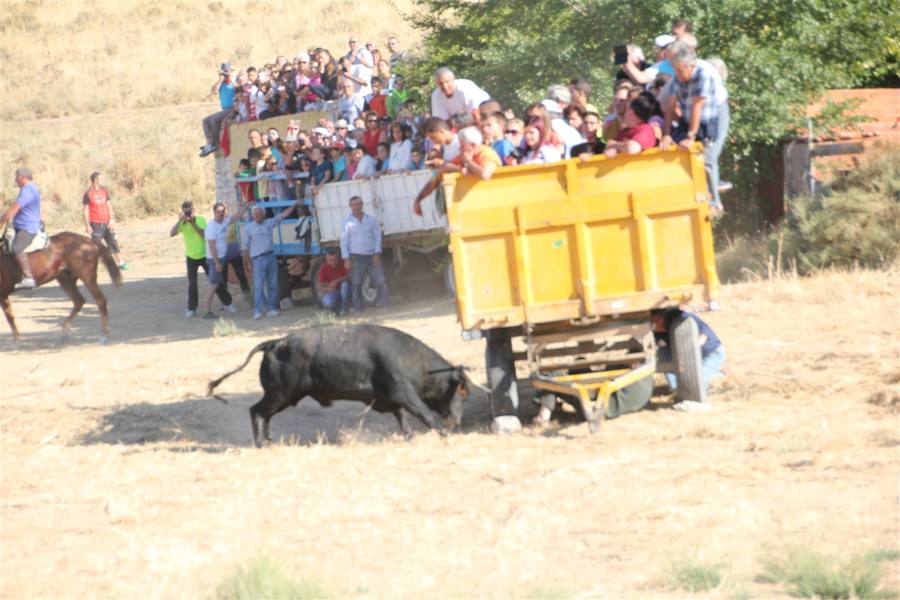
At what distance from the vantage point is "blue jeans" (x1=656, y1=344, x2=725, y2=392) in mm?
10609

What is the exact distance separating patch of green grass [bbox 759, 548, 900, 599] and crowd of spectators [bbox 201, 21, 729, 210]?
4.15m

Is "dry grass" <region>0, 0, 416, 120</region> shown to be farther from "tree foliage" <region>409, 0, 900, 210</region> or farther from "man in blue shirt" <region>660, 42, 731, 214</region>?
"man in blue shirt" <region>660, 42, 731, 214</region>

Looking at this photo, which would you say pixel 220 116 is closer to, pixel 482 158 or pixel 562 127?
pixel 562 127

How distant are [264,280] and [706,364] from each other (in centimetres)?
1070

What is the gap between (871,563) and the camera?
614cm

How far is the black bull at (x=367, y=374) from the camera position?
1036cm

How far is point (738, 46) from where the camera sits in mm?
16500

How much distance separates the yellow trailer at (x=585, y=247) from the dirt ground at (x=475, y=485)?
2.90 feet

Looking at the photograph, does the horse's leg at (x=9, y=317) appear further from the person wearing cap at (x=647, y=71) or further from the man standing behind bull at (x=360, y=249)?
the person wearing cap at (x=647, y=71)

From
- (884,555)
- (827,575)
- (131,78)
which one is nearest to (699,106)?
(884,555)

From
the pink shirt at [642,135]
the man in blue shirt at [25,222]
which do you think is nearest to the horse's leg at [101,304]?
the man in blue shirt at [25,222]

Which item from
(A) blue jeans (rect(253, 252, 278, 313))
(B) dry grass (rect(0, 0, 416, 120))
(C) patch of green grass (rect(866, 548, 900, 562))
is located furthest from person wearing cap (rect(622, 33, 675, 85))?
(B) dry grass (rect(0, 0, 416, 120))

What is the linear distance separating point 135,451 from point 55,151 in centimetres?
3174

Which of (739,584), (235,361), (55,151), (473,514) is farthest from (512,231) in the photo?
(55,151)
